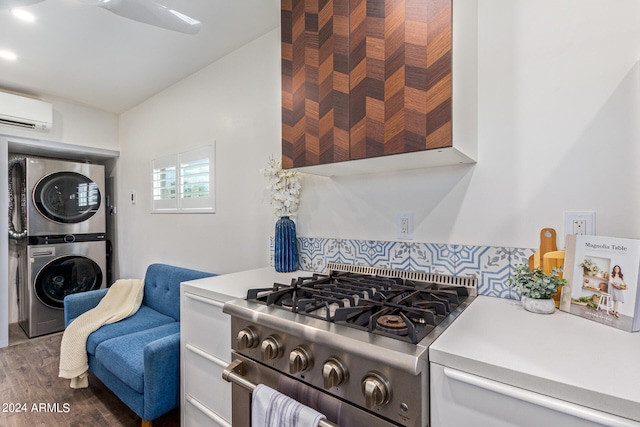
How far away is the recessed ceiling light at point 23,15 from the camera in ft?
6.33

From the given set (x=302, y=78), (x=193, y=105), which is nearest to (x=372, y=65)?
(x=302, y=78)

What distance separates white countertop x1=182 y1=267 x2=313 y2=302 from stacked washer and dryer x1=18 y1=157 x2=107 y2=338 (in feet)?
9.52

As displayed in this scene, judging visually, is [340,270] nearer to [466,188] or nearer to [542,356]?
[466,188]

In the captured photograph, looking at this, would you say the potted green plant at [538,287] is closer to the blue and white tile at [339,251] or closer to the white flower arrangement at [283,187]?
the blue and white tile at [339,251]

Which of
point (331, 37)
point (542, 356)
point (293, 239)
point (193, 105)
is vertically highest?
point (193, 105)

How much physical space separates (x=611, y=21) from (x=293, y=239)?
5.51 feet

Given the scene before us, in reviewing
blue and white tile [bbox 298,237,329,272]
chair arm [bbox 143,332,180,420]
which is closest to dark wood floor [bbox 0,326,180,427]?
chair arm [bbox 143,332,180,420]

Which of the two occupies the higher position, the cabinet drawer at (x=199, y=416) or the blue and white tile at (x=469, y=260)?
the blue and white tile at (x=469, y=260)

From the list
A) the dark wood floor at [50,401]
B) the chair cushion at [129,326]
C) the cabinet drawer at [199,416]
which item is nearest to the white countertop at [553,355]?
the cabinet drawer at [199,416]

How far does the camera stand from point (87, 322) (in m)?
2.44

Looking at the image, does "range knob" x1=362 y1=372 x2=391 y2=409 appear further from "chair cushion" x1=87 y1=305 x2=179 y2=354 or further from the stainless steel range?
"chair cushion" x1=87 y1=305 x2=179 y2=354

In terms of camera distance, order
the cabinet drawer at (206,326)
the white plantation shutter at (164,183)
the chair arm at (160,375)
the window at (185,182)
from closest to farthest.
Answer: the cabinet drawer at (206,326) → the chair arm at (160,375) → the window at (185,182) → the white plantation shutter at (164,183)

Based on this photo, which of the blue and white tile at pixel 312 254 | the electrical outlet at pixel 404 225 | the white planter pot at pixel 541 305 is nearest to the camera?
the white planter pot at pixel 541 305

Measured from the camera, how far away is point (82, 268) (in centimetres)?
371
